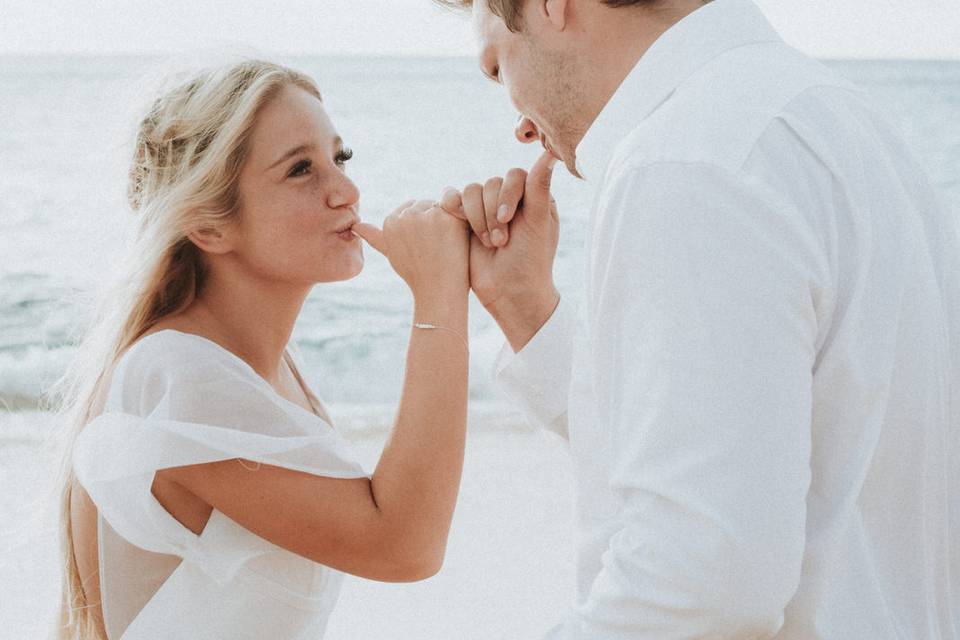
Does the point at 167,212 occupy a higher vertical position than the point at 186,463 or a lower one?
higher

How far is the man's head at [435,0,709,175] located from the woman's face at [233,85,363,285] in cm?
80

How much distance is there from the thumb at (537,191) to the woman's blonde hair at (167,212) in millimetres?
666

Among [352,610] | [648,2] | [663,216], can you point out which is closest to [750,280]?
[663,216]

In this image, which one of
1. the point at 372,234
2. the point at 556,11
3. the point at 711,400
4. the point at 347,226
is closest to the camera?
the point at 711,400

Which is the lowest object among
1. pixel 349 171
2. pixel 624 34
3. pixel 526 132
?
pixel 349 171

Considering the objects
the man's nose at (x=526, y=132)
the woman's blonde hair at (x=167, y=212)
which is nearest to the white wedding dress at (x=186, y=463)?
the woman's blonde hair at (x=167, y=212)

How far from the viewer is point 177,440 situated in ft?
7.11

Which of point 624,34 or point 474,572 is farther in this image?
point 474,572

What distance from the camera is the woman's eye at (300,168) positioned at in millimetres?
2447

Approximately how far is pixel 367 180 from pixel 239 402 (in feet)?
54.2

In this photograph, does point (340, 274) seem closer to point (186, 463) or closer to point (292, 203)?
point (292, 203)

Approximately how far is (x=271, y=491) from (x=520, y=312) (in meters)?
0.62

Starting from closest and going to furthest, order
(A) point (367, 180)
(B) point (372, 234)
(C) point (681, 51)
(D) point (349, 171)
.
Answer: (C) point (681, 51) → (B) point (372, 234) → (D) point (349, 171) → (A) point (367, 180)

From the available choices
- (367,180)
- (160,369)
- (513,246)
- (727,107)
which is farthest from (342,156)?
(367,180)
